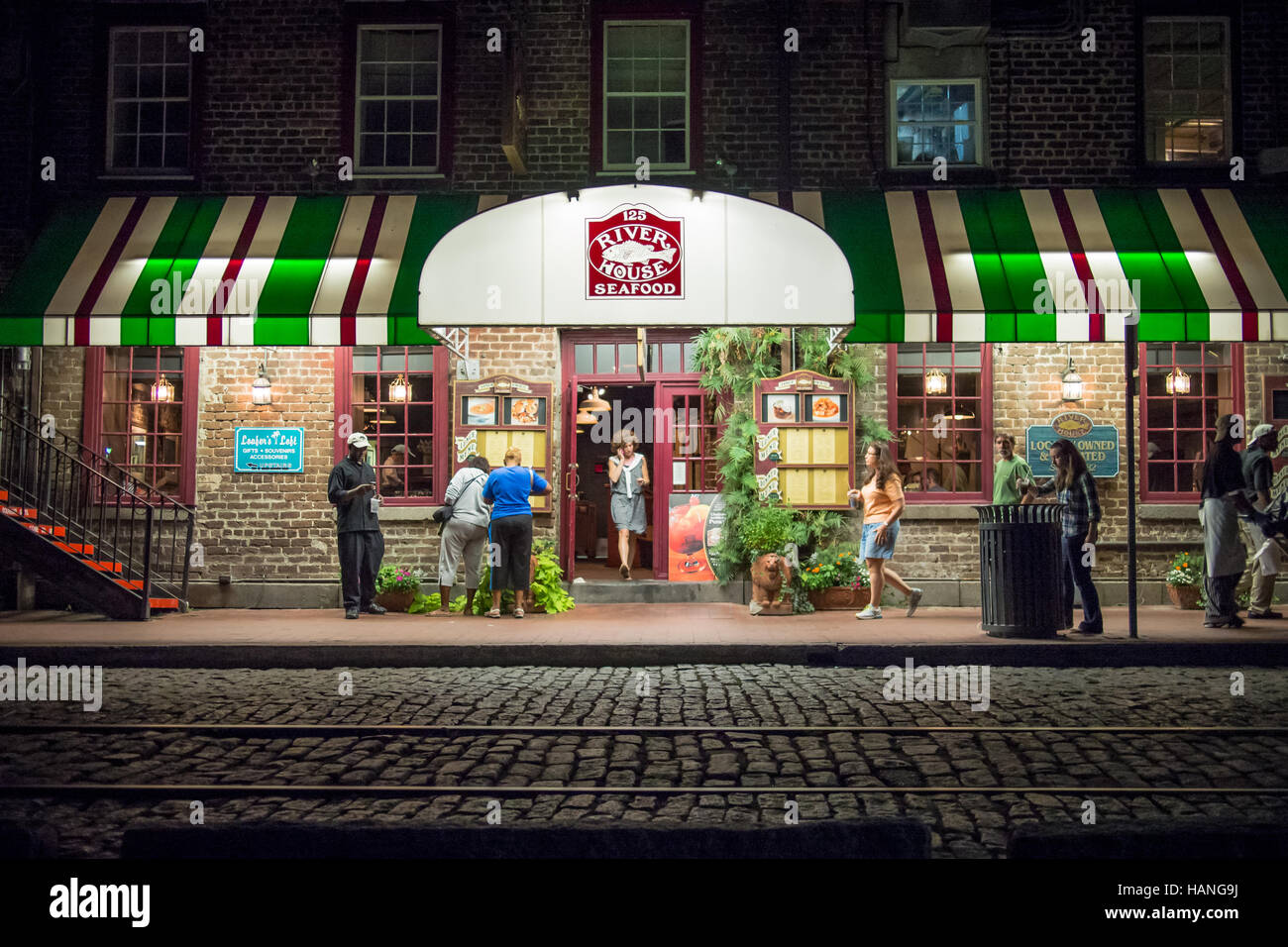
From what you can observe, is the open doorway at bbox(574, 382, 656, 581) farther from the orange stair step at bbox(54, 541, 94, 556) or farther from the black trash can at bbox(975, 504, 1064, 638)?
the orange stair step at bbox(54, 541, 94, 556)

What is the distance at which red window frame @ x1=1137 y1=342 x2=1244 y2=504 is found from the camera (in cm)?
1199

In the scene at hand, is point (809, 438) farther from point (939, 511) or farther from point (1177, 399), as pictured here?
point (1177, 399)

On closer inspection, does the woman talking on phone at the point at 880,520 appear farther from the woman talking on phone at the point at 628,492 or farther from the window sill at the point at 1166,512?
the window sill at the point at 1166,512

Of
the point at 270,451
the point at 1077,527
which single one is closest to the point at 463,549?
the point at 270,451

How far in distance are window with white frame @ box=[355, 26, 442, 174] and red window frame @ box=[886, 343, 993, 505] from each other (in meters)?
6.50

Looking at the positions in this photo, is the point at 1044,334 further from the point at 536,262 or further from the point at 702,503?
the point at 536,262

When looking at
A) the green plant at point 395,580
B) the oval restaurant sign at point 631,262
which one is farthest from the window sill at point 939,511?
the green plant at point 395,580

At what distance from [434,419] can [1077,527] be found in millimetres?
7573

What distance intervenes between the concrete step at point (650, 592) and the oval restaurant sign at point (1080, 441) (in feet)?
12.8

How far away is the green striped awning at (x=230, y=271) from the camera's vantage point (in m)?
10.1

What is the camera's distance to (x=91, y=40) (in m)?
12.3

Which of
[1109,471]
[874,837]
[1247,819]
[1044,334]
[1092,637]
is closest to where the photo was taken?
[874,837]

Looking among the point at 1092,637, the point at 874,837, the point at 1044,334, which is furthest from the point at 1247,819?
the point at 1044,334

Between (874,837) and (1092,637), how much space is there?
261 inches
